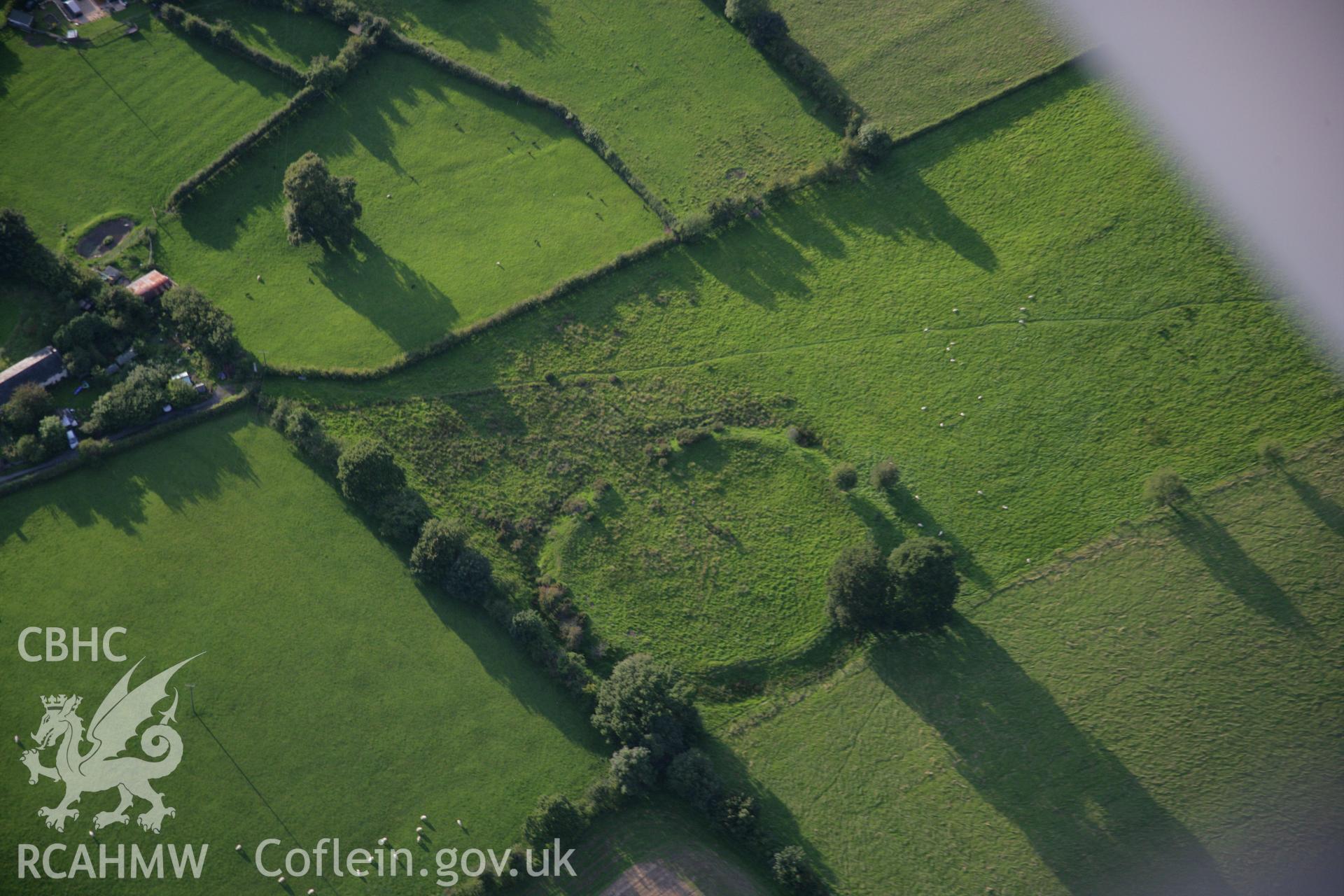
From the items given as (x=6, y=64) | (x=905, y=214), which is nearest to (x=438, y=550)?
(x=905, y=214)

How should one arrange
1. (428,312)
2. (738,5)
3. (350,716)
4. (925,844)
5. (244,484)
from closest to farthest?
1. (925,844)
2. (350,716)
3. (244,484)
4. (428,312)
5. (738,5)

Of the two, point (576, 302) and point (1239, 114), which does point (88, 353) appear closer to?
point (576, 302)

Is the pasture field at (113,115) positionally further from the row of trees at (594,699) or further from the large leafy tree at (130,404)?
the row of trees at (594,699)

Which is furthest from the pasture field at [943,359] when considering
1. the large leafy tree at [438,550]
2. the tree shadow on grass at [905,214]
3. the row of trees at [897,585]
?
the row of trees at [897,585]

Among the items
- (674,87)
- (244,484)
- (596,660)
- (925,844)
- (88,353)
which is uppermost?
(674,87)

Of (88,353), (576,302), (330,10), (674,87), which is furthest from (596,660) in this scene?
(330,10)

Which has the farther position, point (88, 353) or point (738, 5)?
point (738, 5)
